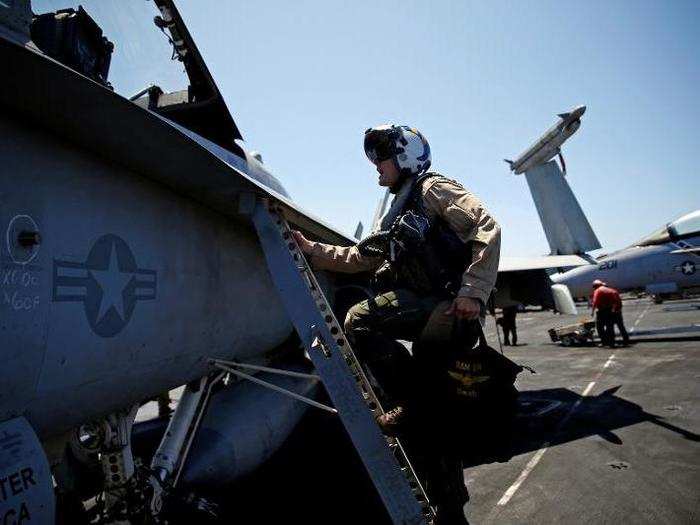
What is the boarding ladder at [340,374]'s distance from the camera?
2219 millimetres

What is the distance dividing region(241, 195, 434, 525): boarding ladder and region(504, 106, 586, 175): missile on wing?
1366 centimetres

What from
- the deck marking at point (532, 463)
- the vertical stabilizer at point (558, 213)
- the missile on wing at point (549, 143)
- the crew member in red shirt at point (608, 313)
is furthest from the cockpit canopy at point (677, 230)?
the deck marking at point (532, 463)

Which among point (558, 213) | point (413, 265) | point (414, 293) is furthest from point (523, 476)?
point (558, 213)

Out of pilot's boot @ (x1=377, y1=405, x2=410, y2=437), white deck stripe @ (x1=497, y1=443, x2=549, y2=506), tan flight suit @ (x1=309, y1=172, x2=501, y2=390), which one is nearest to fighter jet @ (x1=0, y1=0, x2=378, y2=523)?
tan flight suit @ (x1=309, y1=172, x2=501, y2=390)

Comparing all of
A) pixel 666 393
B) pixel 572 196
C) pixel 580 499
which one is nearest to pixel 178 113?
pixel 580 499

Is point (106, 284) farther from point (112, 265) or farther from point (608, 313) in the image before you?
point (608, 313)

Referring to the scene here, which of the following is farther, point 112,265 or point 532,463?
point 532,463

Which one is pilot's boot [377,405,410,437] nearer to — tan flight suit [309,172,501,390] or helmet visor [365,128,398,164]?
tan flight suit [309,172,501,390]

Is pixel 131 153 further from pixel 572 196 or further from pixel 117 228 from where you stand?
pixel 572 196

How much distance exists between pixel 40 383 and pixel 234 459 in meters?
2.10

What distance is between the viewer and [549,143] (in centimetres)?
1484

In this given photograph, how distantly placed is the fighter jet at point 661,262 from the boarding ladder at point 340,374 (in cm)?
1545

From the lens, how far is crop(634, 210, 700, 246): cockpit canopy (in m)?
15.8

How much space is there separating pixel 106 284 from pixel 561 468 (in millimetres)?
4233
